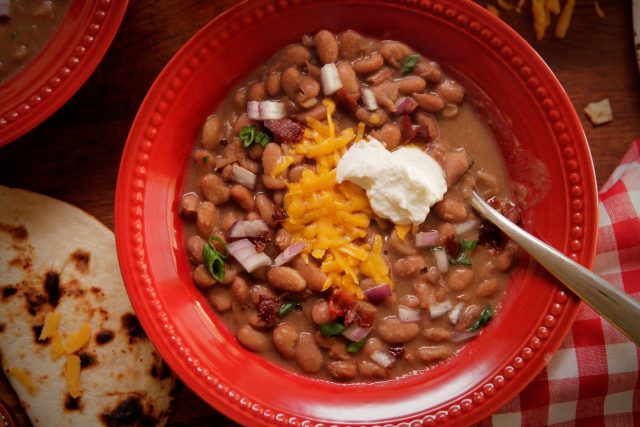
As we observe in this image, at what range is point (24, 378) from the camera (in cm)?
325

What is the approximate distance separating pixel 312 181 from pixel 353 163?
8.3 inches

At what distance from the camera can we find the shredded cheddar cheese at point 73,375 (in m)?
3.25

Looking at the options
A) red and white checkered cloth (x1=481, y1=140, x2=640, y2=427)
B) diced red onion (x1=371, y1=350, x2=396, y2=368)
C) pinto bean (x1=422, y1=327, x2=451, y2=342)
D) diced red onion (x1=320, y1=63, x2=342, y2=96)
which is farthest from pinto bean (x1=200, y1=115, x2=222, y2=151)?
red and white checkered cloth (x1=481, y1=140, x2=640, y2=427)

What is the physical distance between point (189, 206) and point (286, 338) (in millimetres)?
796

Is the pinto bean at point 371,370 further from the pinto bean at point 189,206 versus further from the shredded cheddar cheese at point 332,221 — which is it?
the pinto bean at point 189,206

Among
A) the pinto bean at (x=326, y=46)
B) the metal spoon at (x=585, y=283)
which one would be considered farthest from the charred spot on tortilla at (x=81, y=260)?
the metal spoon at (x=585, y=283)

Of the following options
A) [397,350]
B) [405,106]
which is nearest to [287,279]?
[397,350]

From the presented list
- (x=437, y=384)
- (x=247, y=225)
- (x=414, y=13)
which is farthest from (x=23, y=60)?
(x=437, y=384)

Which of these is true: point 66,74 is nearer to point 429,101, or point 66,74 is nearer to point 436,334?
point 429,101

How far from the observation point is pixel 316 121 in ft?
10.1

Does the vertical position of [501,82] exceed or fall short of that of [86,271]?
it exceeds it

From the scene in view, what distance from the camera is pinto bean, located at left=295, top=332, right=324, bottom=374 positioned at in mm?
3047

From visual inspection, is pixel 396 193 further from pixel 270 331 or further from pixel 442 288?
pixel 270 331

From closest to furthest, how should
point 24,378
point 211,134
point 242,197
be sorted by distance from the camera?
point 242,197 → point 211,134 → point 24,378
